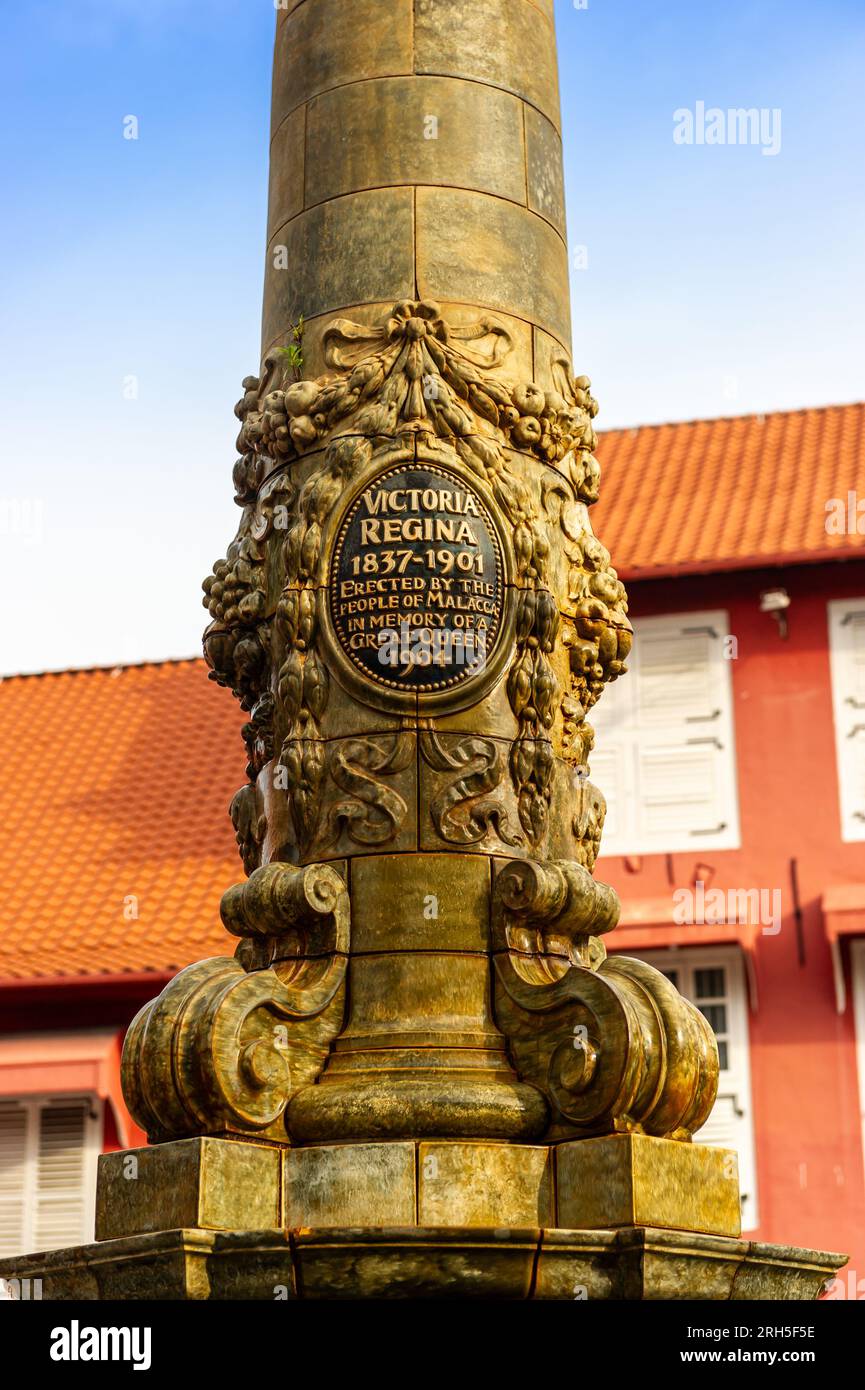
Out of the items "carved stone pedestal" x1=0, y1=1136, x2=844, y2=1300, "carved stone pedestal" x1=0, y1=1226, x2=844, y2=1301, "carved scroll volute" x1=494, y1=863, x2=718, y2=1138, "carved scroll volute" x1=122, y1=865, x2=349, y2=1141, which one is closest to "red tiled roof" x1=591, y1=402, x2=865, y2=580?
"carved scroll volute" x1=494, y1=863, x2=718, y2=1138

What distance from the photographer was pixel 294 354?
7605 mm

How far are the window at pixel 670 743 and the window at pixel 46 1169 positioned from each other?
5.48 meters

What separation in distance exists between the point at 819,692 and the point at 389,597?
12072 mm

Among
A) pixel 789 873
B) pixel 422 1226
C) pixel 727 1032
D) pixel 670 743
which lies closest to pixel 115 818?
pixel 670 743

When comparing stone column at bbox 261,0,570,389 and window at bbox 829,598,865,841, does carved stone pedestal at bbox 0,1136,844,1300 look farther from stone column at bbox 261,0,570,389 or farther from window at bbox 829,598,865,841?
window at bbox 829,598,865,841

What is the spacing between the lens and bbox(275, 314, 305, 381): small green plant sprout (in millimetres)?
7602

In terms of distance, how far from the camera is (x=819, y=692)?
60.7 ft

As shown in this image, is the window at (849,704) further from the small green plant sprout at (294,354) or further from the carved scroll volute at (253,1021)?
the carved scroll volute at (253,1021)

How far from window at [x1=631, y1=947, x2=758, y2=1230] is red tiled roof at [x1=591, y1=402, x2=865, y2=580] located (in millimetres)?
3670

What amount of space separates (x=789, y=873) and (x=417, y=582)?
11.6 m

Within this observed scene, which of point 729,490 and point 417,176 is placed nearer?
point 417,176

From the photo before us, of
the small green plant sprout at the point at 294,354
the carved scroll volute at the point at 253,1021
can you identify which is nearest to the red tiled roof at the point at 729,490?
the small green plant sprout at the point at 294,354

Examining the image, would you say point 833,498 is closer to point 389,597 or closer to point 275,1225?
point 389,597

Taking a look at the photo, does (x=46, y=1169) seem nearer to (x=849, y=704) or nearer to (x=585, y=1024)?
(x=849, y=704)
